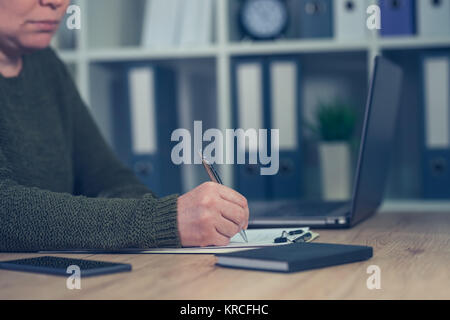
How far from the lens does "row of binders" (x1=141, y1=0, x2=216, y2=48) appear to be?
2029 millimetres

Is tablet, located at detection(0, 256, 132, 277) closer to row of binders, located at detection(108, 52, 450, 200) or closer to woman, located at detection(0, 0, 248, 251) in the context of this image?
woman, located at detection(0, 0, 248, 251)

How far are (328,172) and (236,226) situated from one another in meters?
1.13

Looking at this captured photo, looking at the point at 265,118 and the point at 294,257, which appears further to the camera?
the point at 265,118

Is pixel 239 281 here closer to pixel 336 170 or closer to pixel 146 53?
pixel 336 170

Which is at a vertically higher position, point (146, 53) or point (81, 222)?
point (146, 53)

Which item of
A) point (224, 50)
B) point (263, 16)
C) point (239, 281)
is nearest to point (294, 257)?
point (239, 281)

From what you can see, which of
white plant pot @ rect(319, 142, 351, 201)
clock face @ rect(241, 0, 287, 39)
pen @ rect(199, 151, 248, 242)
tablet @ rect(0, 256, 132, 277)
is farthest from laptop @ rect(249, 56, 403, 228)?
clock face @ rect(241, 0, 287, 39)

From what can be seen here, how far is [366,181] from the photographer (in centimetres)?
115

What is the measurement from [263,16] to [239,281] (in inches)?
60.3

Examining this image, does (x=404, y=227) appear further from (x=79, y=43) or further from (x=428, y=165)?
(x=79, y=43)

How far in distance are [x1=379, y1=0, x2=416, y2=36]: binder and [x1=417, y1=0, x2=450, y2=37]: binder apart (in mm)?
31

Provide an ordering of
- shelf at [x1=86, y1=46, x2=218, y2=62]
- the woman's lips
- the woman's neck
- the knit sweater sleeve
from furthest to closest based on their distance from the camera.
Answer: shelf at [x1=86, y1=46, x2=218, y2=62], the woman's neck, the woman's lips, the knit sweater sleeve

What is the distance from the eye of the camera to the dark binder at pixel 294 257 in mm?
679

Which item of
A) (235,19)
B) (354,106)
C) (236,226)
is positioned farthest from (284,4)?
(236,226)
